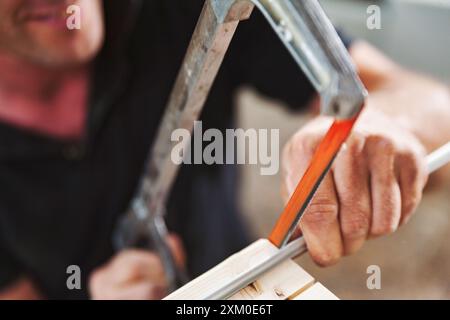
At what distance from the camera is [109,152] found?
2.04 feet

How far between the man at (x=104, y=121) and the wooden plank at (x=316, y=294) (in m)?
0.20

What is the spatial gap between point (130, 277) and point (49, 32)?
0.83 feet

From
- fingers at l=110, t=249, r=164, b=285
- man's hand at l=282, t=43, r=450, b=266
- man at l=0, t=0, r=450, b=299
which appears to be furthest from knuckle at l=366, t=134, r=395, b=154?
fingers at l=110, t=249, r=164, b=285

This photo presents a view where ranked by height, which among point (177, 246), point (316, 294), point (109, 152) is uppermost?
point (109, 152)

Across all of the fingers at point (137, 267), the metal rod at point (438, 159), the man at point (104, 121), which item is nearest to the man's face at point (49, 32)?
the man at point (104, 121)

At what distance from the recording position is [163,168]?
1.35 feet

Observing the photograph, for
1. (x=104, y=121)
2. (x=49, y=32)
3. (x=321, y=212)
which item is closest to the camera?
(x=321, y=212)

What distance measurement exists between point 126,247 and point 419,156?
343 mm

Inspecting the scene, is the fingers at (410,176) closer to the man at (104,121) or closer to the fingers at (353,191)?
the fingers at (353,191)

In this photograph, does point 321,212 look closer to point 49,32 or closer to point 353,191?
point 353,191

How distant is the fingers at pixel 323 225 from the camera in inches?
11.6

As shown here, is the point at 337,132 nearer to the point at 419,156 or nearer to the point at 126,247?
the point at 419,156

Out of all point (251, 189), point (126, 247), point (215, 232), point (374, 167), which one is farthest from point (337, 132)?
point (251, 189)

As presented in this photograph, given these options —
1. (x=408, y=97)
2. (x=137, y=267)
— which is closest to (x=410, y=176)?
(x=408, y=97)
